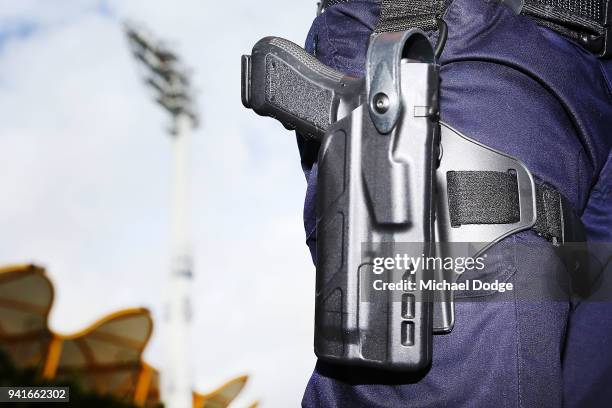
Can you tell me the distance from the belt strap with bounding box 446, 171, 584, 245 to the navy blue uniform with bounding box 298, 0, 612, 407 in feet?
0.15

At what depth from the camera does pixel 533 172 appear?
67.6 inches

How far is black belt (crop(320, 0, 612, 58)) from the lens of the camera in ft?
5.83

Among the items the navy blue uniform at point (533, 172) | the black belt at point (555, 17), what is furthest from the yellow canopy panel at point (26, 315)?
the black belt at point (555, 17)

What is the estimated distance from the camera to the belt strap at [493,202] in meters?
1.68

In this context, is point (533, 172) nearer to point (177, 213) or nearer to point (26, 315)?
point (26, 315)

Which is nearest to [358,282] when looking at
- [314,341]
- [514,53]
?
[314,341]

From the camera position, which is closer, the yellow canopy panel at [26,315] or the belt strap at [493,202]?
the belt strap at [493,202]

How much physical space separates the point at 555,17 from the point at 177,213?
1338 centimetres
